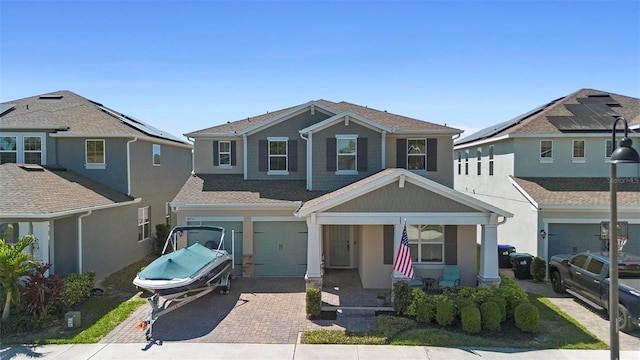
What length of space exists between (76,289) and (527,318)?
41.6 ft

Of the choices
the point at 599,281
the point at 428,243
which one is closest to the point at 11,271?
the point at 428,243

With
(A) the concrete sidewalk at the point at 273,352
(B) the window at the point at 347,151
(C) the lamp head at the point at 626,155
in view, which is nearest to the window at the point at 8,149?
(A) the concrete sidewalk at the point at 273,352

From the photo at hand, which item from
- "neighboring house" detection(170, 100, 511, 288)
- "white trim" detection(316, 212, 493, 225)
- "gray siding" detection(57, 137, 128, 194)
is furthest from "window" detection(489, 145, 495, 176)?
"gray siding" detection(57, 137, 128, 194)

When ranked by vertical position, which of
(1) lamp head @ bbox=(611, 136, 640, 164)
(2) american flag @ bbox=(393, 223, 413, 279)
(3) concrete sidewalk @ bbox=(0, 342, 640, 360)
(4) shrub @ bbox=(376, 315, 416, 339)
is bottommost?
(3) concrete sidewalk @ bbox=(0, 342, 640, 360)

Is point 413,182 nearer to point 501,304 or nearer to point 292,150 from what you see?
point 501,304

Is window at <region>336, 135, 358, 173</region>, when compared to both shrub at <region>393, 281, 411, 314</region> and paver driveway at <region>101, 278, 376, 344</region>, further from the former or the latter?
shrub at <region>393, 281, 411, 314</region>

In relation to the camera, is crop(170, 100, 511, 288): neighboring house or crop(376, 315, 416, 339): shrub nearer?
crop(376, 315, 416, 339): shrub

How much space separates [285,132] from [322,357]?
10.3 m

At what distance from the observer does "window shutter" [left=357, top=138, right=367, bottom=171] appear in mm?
16312

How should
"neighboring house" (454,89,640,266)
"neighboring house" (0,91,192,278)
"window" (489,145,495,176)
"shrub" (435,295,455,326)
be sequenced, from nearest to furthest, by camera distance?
"shrub" (435,295,455,326), "neighboring house" (0,91,192,278), "neighboring house" (454,89,640,266), "window" (489,145,495,176)

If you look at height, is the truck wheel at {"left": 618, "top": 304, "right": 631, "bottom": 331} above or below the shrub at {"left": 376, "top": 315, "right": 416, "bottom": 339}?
above

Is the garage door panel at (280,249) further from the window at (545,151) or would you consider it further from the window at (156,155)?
the window at (545,151)

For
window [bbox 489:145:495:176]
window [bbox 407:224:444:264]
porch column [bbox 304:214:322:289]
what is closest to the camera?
porch column [bbox 304:214:322:289]

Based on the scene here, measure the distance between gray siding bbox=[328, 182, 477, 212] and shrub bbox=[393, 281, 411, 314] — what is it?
226 cm
